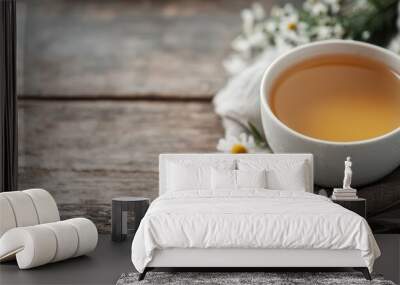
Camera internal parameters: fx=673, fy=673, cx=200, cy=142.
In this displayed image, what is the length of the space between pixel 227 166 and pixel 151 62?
114 cm

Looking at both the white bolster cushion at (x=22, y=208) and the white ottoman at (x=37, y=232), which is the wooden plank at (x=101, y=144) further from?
the white bolster cushion at (x=22, y=208)

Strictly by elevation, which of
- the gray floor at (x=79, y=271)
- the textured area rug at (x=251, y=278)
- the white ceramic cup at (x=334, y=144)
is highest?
the white ceramic cup at (x=334, y=144)

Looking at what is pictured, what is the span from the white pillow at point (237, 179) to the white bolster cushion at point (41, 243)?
1.10 m

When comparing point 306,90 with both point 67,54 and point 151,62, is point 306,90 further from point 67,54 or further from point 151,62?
point 67,54

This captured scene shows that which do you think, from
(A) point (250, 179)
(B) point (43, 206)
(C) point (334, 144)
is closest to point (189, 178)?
(A) point (250, 179)

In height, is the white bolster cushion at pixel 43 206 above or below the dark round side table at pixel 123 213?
above

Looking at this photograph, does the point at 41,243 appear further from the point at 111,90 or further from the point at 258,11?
the point at 258,11

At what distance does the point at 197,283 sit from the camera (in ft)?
11.9

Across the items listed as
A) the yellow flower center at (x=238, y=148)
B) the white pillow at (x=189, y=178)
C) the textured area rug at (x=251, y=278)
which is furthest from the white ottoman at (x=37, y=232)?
the yellow flower center at (x=238, y=148)

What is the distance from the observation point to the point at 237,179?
485cm

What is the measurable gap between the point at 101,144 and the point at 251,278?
89.0 inches

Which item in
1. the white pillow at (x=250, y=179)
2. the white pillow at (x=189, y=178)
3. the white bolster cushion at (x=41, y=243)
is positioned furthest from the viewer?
the white pillow at (x=189, y=178)

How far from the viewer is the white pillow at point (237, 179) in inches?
190

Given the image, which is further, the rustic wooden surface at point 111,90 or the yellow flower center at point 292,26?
the rustic wooden surface at point 111,90
